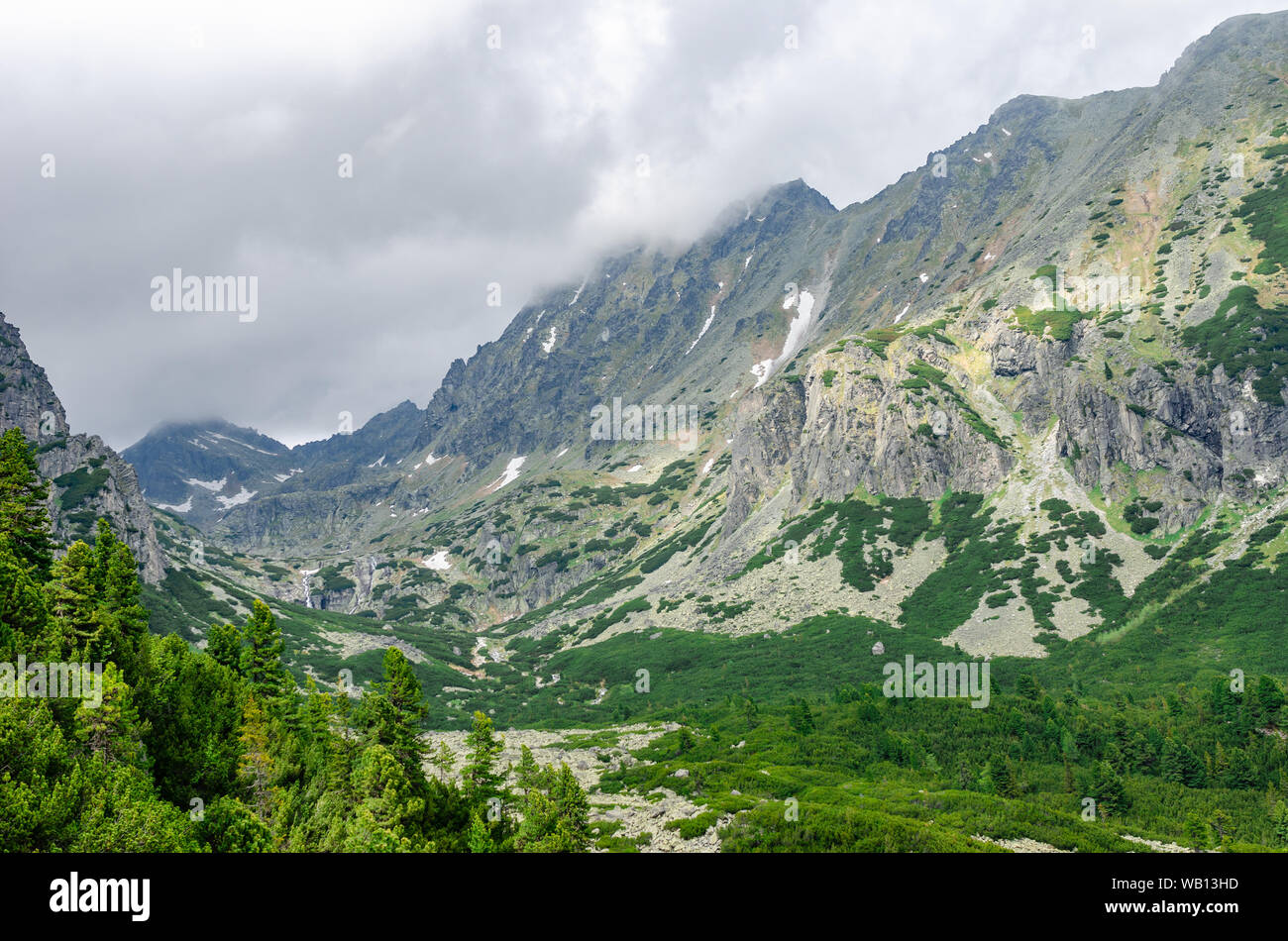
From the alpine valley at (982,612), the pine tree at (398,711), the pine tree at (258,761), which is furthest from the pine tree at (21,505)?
the pine tree at (398,711)

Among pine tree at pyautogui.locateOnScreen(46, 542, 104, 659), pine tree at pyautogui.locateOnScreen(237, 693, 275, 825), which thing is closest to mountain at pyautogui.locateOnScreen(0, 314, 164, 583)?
pine tree at pyautogui.locateOnScreen(46, 542, 104, 659)

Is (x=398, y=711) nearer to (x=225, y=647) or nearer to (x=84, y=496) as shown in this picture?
(x=225, y=647)

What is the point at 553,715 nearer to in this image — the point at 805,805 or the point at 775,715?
the point at 775,715

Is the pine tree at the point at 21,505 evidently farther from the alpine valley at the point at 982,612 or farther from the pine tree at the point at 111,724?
the pine tree at the point at 111,724

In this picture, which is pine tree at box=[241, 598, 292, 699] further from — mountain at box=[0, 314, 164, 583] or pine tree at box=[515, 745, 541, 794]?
mountain at box=[0, 314, 164, 583]

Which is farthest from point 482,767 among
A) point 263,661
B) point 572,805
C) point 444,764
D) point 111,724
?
point 263,661

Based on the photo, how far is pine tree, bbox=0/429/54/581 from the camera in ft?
146

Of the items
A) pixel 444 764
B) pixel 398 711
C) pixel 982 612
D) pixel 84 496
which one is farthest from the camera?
pixel 84 496

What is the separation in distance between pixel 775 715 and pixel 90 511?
597 feet

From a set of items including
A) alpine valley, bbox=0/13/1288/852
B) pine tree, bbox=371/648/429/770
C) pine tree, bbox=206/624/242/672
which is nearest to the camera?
pine tree, bbox=371/648/429/770

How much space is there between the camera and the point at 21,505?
151ft
